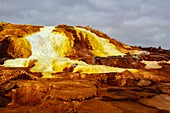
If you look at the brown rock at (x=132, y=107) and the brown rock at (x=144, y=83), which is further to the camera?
the brown rock at (x=144, y=83)

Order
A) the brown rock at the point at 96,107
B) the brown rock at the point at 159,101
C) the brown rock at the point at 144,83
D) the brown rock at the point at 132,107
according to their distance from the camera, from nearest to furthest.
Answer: the brown rock at the point at 96,107, the brown rock at the point at 132,107, the brown rock at the point at 159,101, the brown rock at the point at 144,83

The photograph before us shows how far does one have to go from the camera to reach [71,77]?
16.1 m

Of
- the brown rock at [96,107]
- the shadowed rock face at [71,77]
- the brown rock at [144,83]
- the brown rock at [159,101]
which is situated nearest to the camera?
the brown rock at [96,107]

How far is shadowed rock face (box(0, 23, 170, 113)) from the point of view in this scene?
11.4 m

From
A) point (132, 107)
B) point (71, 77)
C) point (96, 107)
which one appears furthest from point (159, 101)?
point (71, 77)

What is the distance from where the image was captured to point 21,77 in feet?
49.5

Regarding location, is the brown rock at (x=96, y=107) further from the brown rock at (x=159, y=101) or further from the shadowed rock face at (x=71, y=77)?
the brown rock at (x=159, y=101)

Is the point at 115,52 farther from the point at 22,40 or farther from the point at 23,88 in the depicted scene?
the point at 23,88

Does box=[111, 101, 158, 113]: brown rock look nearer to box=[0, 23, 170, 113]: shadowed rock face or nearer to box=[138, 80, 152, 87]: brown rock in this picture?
box=[0, 23, 170, 113]: shadowed rock face

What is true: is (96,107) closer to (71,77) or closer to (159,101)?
(159,101)

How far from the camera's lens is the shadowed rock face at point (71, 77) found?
11438mm

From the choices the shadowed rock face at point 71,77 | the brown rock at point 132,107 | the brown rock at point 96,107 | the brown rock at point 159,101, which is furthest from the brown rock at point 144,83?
the brown rock at point 96,107

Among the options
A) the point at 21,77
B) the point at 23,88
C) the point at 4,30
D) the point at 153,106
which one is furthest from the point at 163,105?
the point at 4,30

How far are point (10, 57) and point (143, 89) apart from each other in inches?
507
